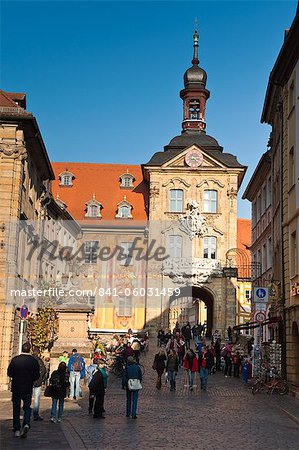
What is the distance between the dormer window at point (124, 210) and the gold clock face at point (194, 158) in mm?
6655

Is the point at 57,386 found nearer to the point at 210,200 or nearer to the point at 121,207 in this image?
the point at 210,200

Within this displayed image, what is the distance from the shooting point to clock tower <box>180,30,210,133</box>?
58312 mm

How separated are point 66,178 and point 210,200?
14685 mm

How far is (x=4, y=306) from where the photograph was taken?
25250 mm

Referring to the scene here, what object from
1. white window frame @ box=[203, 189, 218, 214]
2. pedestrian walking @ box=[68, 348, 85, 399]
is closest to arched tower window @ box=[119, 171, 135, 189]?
white window frame @ box=[203, 189, 218, 214]

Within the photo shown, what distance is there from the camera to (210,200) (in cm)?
5341

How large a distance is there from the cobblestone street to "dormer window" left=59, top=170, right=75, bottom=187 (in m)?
40.1

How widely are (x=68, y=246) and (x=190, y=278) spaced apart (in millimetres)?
9815

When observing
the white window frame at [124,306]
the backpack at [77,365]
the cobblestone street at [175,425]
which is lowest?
the cobblestone street at [175,425]

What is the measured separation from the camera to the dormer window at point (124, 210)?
184 feet

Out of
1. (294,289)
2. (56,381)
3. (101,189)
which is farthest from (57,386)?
→ (101,189)

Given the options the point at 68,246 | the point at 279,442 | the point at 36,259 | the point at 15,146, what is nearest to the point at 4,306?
the point at 15,146

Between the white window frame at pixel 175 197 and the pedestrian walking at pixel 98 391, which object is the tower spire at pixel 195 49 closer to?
the white window frame at pixel 175 197

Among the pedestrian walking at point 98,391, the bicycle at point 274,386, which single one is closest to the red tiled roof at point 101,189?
the bicycle at point 274,386
